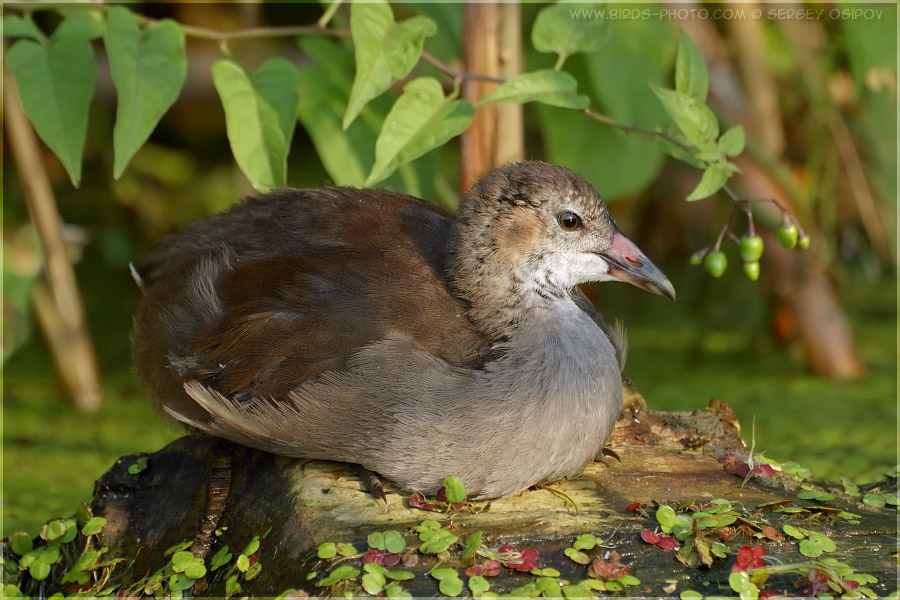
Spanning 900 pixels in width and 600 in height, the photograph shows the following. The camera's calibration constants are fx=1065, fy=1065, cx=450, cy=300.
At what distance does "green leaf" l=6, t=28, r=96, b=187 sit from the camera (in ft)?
8.73

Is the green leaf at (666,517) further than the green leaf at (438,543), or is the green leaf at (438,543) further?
the green leaf at (666,517)

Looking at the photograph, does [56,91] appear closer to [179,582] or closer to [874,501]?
[179,582]

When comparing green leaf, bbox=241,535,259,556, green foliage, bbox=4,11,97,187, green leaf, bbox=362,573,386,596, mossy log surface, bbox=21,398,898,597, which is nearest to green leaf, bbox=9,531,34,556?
mossy log surface, bbox=21,398,898,597

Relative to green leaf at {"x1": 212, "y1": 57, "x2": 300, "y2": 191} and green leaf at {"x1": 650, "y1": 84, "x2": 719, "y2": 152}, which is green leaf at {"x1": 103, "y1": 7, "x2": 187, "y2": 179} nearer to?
green leaf at {"x1": 212, "y1": 57, "x2": 300, "y2": 191}

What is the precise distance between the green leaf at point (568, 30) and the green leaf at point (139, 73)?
3.09 feet

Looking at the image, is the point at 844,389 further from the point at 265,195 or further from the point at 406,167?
the point at 265,195

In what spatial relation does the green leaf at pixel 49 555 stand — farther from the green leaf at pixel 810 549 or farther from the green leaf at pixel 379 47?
the green leaf at pixel 810 549

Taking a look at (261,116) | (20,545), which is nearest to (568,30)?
(261,116)

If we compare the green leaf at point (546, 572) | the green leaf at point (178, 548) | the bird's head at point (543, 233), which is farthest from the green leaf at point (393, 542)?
the bird's head at point (543, 233)

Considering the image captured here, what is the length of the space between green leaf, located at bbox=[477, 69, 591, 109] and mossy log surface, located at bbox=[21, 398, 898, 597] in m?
A: 0.81

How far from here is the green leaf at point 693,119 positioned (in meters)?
2.57

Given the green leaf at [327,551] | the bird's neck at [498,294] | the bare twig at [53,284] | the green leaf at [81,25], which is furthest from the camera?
the bare twig at [53,284]

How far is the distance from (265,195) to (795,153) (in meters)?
3.08

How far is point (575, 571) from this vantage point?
6.87ft
